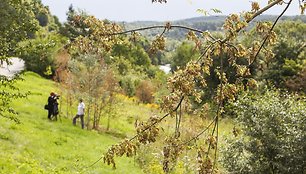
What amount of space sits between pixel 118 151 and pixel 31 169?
9.95 metres

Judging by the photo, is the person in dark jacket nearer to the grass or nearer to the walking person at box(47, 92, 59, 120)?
the walking person at box(47, 92, 59, 120)

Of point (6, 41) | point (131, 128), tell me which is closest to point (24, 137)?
point (6, 41)

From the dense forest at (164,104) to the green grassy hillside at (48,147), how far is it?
2.5 inches

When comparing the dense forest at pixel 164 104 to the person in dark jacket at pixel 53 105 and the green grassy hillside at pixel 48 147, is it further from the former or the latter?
the person in dark jacket at pixel 53 105

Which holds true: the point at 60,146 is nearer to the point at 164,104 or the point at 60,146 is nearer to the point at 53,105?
the point at 53,105

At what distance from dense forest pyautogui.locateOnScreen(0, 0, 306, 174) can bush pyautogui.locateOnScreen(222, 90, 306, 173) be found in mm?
34

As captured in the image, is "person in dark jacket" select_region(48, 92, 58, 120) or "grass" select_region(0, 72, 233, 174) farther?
"person in dark jacket" select_region(48, 92, 58, 120)

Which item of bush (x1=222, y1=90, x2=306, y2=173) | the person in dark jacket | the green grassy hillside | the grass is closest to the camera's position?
bush (x1=222, y1=90, x2=306, y2=173)

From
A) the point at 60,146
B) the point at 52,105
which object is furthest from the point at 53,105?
the point at 60,146

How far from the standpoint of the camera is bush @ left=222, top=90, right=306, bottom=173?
13.6 meters

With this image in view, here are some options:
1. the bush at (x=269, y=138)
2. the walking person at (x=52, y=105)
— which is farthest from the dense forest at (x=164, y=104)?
the walking person at (x=52, y=105)

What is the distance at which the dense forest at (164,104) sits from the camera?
12.7 ft

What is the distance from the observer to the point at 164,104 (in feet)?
12.7

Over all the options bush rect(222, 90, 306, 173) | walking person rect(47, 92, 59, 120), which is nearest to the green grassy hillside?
walking person rect(47, 92, 59, 120)
